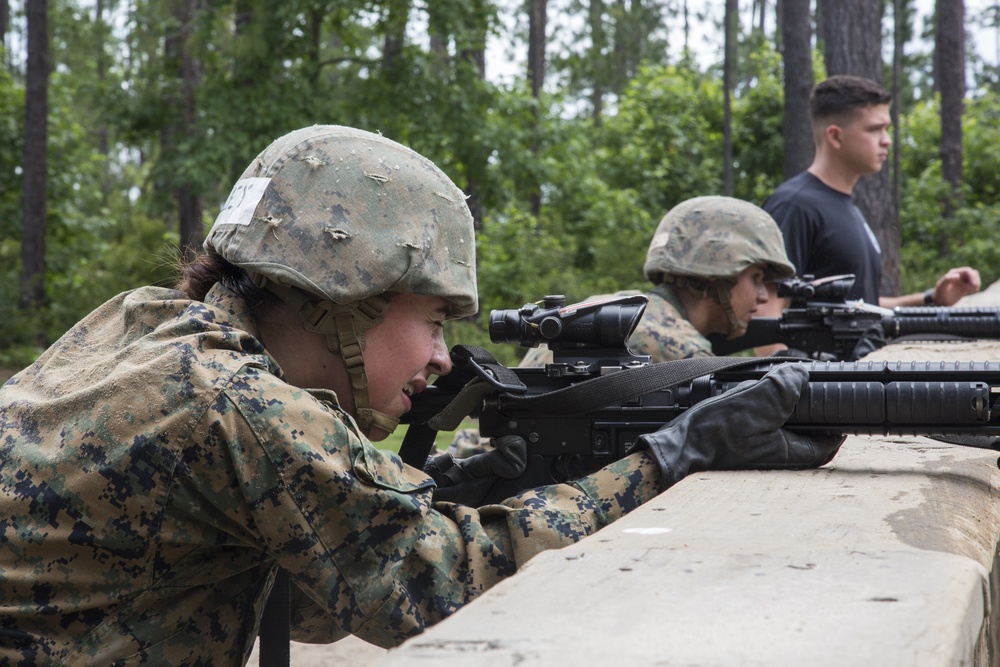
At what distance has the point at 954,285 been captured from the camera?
738 centimetres

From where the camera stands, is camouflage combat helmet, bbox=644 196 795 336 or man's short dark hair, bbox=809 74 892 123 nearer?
camouflage combat helmet, bbox=644 196 795 336

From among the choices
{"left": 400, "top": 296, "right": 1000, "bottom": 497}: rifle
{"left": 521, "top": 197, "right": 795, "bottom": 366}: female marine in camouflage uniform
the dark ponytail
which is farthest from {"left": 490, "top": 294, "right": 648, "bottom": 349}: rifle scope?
{"left": 521, "top": 197, "right": 795, "bottom": 366}: female marine in camouflage uniform

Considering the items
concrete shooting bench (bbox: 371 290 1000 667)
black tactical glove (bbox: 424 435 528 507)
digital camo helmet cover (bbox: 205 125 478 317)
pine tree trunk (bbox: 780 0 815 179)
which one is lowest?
black tactical glove (bbox: 424 435 528 507)

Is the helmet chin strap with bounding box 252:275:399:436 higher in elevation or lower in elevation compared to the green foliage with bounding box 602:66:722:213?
lower

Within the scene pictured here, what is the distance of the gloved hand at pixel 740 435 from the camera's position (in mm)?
2531

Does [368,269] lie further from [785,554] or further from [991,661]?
[991,661]

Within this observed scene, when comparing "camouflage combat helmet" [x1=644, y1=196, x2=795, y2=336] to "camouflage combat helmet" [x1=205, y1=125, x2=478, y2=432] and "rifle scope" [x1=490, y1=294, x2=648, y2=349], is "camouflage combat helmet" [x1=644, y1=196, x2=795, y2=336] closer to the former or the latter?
"rifle scope" [x1=490, y1=294, x2=648, y2=349]

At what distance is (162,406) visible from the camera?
6.64 ft

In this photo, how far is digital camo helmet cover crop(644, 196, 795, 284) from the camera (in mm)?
5277

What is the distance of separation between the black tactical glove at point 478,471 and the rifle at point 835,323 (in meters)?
2.80

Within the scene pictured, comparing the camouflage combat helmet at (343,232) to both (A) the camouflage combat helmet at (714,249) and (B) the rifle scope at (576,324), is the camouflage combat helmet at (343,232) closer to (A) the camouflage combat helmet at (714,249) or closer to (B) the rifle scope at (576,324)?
(B) the rifle scope at (576,324)

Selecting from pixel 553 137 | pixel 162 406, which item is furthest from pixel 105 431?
pixel 553 137

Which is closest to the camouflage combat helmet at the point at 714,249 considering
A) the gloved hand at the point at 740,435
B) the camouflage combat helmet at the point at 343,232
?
the gloved hand at the point at 740,435

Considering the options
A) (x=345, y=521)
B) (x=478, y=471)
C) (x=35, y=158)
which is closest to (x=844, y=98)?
(x=478, y=471)
